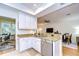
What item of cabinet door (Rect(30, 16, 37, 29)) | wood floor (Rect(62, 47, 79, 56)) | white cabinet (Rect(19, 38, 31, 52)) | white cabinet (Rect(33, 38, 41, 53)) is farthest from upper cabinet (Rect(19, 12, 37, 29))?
wood floor (Rect(62, 47, 79, 56))

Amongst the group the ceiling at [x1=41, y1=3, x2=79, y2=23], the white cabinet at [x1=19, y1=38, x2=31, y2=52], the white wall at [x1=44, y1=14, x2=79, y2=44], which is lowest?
the white cabinet at [x1=19, y1=38, x2=31, y2=52]

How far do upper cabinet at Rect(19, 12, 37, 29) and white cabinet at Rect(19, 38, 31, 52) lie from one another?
478mm

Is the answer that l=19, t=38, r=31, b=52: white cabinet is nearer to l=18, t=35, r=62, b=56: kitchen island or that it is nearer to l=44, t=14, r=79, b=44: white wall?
l=18, t=35, r=62, b=56: kitchen island

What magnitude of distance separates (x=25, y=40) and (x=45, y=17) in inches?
44.2

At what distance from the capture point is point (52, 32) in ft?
7.94

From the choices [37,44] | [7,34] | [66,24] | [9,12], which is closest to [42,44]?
[37,44]

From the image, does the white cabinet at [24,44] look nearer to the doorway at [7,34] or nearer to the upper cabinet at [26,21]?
the doorway at [7,34]

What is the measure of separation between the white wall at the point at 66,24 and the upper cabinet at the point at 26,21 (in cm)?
70

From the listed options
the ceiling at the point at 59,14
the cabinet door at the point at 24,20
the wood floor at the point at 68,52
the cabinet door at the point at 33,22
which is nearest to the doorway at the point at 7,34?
the cabinet door at the point at 24,20

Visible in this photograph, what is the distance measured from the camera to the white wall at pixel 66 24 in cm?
219

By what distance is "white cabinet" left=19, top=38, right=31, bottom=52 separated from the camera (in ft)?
8.12

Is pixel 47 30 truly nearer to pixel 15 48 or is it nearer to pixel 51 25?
pixel 51 25

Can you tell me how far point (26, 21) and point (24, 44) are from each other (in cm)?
87

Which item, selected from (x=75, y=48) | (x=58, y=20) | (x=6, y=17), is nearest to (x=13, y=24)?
(x=6, y=17)
